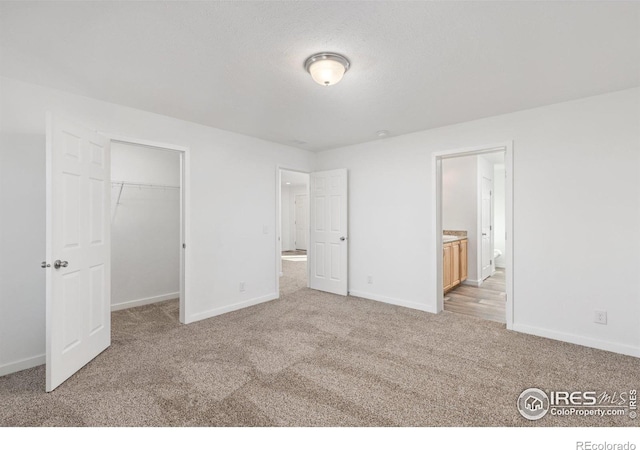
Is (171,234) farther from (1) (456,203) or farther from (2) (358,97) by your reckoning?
(1) (456,203)

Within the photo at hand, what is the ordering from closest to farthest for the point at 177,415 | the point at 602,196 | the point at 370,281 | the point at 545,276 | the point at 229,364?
1. the point at 177,415
2. the point at 229,364
3. the point at 602,196
4. the point at 545,276
5. the point at 370,281

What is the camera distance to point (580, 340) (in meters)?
2.89

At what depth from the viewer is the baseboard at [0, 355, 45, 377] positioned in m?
2.41

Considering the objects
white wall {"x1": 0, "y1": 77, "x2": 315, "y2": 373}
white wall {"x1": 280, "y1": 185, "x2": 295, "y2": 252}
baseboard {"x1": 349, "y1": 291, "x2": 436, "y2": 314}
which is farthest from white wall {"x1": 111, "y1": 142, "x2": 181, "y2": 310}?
white wall {"x1": 280, "y1": 185, "x2": 295, "y2": 252}

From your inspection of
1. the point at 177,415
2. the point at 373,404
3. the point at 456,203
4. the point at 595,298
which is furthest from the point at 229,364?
the point at 456,203

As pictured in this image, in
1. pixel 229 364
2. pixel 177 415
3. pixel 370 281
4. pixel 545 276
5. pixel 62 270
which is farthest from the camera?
pixel 370 281

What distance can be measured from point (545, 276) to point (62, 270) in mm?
4332

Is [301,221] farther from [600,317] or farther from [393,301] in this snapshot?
[600,317]

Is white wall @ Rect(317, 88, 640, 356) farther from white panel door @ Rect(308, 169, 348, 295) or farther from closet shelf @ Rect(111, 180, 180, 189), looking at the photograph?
→ closet shelf @ Rect(111, 180, 180, 189)

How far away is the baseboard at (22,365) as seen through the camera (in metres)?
2.41

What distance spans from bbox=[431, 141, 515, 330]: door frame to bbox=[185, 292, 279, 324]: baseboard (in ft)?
7.63

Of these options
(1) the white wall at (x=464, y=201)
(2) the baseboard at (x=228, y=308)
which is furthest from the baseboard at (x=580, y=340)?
(2) the baseboard at (x=228, y=308)

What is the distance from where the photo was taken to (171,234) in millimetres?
4582
